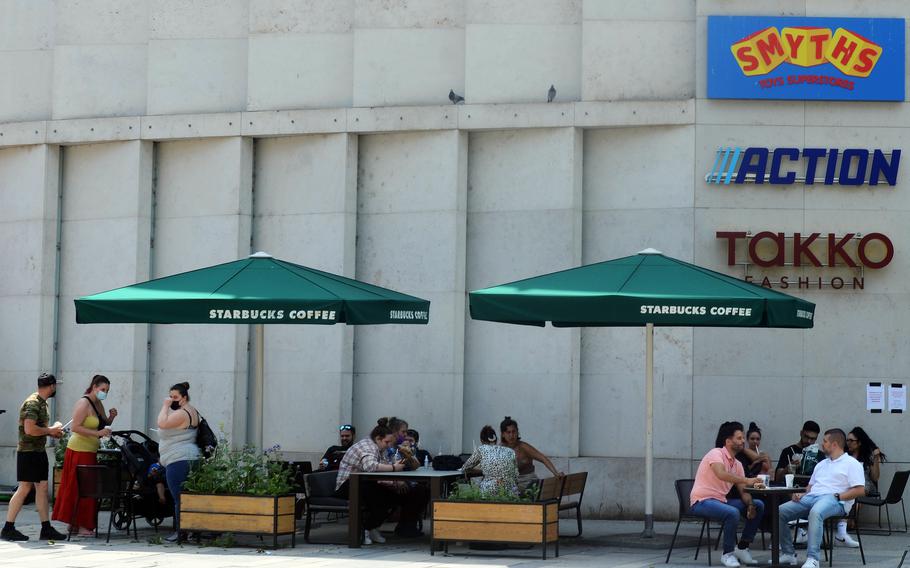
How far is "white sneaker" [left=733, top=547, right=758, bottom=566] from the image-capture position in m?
13.3

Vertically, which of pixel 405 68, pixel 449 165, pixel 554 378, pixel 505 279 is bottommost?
pixel 554 378

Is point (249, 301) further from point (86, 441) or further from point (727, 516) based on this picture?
point (727, 516)

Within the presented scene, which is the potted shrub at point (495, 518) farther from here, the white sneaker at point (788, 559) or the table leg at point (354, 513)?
the white sneaker at point (788, 559)

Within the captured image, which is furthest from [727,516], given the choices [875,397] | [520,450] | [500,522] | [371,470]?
[875,397]

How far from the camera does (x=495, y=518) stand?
1320cm

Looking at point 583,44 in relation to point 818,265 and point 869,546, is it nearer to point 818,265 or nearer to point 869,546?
point 818,265

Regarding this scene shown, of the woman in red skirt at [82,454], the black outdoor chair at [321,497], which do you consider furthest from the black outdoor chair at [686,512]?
the woman in red skirt at [82,454]

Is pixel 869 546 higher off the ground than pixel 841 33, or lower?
lower

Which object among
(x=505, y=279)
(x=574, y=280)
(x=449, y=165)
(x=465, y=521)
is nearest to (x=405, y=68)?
(x=449, y=165)

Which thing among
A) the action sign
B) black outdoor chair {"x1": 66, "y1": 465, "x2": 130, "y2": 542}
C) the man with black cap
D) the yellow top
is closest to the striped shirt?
black outdoor chair {"x1": 66, "y1": 465, "x2": 130, "y2": 542}

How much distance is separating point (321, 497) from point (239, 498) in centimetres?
108

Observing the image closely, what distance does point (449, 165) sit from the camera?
1836 cm

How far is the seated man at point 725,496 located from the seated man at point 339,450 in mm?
5023

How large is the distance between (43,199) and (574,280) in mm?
9185
